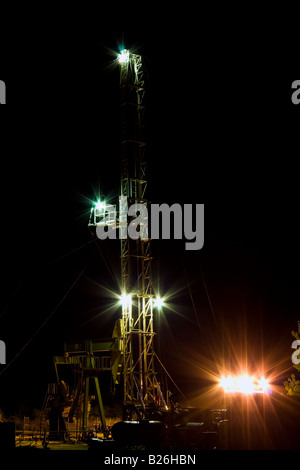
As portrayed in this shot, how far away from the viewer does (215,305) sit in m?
41.5

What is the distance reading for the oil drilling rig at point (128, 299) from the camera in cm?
2377

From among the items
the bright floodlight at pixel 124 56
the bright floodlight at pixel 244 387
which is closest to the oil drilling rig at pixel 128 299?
the bright floodlight at pixel 124 56

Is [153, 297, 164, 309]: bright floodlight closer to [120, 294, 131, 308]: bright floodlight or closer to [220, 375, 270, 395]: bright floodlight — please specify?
[120, 294, 131, 308]: bright floodlight

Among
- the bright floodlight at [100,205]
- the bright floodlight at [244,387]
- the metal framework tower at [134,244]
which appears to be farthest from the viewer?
the bright floodlight at [100,205]

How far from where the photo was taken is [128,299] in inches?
1003

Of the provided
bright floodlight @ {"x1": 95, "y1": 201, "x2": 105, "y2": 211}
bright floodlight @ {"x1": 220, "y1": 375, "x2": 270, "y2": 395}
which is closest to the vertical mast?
bright floodlight @ {"x1": 95, "y1": 201, "x2": 105, "y2": 211}

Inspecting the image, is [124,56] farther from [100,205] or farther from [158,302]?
[158,302]

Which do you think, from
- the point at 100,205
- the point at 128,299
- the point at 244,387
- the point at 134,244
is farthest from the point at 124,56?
the point at 244,387

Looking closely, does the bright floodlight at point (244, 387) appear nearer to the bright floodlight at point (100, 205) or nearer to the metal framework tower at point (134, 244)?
the metal framework tower at point (134, 244)

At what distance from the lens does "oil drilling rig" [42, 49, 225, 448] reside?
78.0 feet

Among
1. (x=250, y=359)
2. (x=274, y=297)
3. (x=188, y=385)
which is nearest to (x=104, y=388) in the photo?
(x=188, y=385)
